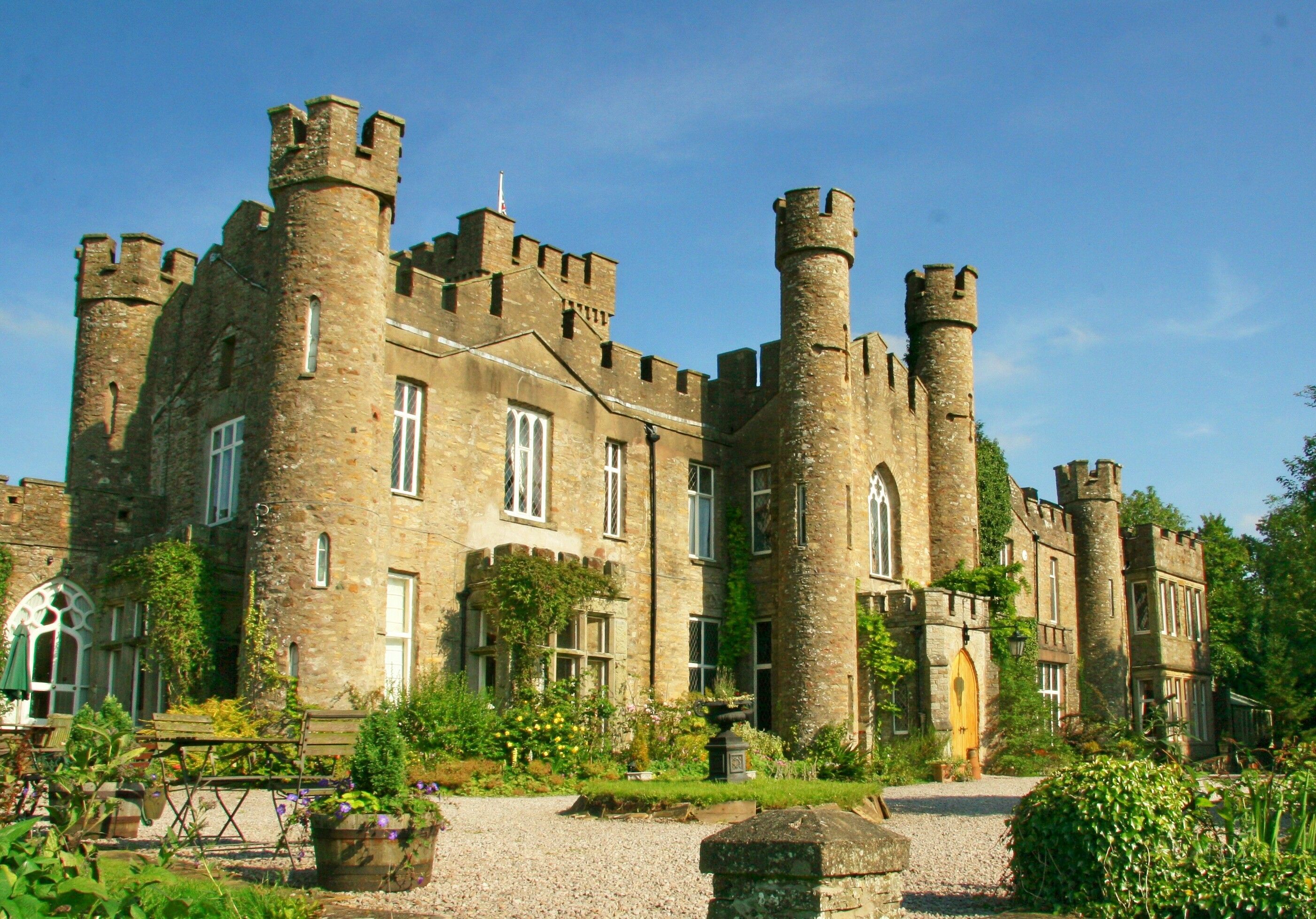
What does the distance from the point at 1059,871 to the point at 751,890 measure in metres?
2.98

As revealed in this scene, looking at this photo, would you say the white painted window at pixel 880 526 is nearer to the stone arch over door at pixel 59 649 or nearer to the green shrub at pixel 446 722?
the green shrub at pixel 446 722

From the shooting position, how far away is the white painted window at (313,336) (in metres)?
17.9

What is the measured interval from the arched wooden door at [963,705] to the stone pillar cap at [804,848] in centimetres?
1832

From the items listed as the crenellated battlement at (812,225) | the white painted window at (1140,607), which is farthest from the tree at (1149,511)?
the crenellated battlement at (812,225)

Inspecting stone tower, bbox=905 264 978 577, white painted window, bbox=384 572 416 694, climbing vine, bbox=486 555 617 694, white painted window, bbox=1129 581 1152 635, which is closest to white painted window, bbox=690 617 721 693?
climbing vine, bbox=486 555 617 694

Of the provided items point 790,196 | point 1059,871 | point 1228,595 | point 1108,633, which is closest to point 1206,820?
point 1059,871

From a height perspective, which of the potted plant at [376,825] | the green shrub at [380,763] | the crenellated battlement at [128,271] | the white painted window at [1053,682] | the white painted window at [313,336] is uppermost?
the crenellated battlement at [128,271]

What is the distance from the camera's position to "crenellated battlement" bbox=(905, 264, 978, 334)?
27.5 metres

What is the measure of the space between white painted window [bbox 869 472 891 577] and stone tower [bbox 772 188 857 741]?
251 cm

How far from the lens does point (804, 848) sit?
18.6 feet

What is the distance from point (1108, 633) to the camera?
35250mm

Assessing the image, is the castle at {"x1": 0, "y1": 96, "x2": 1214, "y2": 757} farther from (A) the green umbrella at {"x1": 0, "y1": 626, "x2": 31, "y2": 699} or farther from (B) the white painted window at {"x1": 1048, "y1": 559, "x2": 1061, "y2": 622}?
(B) the white painted window at {"x1": 1048, "y1": 559, "x2": 1061, "y2": 622}

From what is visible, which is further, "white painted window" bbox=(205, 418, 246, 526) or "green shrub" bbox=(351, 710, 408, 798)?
"white painted window" bbox=(205, 418, 246, 526)

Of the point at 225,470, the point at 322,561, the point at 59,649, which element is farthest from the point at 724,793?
the point at 59,649
